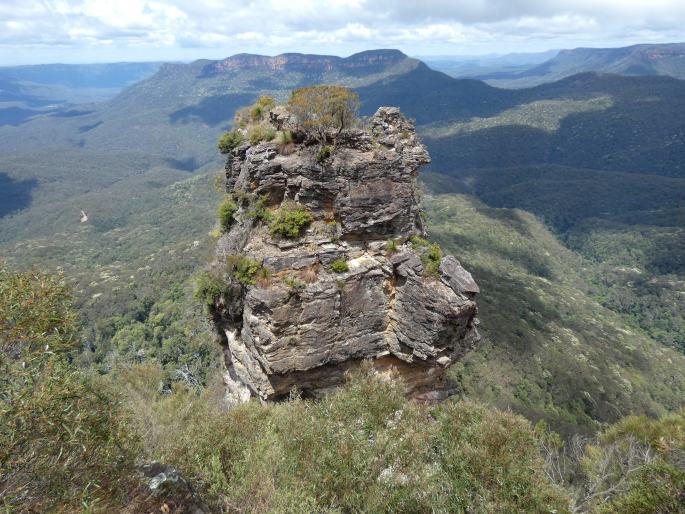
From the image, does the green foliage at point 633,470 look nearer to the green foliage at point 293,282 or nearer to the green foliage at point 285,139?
the green foliage at point 293,282

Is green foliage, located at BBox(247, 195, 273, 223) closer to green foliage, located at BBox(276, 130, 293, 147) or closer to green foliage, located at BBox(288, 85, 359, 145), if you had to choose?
green foliage, located at BBox(276, 130, 293, 147)

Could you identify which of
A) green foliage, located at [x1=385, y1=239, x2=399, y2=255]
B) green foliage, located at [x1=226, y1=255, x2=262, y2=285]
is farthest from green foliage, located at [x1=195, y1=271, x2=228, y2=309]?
green foliage, located at [x1=385, y1=239, x2=399, y2=255]

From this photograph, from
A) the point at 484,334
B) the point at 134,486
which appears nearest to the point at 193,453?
the point at 134,486

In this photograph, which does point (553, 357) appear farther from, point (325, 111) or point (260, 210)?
point (260, 210)

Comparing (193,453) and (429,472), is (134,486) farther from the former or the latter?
(429,472)

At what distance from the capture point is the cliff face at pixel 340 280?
1709 cm

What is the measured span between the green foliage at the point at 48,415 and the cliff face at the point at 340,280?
796cm

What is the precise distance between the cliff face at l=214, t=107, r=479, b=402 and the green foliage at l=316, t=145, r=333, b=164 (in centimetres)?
10

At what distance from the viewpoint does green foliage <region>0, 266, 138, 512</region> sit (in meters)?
7.27

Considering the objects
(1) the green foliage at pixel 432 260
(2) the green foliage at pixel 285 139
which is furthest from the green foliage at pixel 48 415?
(1) the green foliage at pixel 432 260

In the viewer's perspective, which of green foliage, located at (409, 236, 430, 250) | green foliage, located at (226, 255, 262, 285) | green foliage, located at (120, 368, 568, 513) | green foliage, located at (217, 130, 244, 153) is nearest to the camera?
green foliage, located at (120, 368, 568, 513)

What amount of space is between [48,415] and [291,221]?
466 inches

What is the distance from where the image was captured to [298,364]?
1730cm

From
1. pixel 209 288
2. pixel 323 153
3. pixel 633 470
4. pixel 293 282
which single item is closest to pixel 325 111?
pixel 323 153
